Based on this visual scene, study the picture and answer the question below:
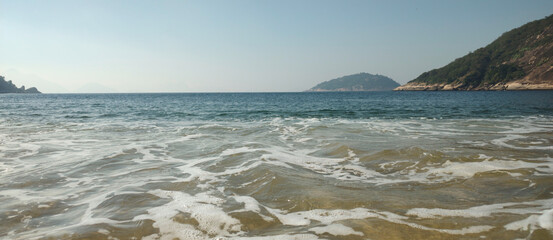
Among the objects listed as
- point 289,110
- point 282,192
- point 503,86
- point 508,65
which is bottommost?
point 282,192

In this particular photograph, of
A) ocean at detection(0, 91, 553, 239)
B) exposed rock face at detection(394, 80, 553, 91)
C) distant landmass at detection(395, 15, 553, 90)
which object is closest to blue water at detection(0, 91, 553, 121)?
ocean at detection(0, 91, 553, 239)

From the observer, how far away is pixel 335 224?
369 cm

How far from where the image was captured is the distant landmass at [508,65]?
3334 inches

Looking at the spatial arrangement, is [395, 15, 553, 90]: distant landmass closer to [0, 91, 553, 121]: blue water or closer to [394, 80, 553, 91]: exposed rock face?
→ [394, 80, 553, 91]: exposed rock face

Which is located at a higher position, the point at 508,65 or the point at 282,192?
the point at 508,65

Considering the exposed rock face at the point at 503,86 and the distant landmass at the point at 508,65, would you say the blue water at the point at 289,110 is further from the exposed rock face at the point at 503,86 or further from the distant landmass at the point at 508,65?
the distant landmass at the point at 508,65

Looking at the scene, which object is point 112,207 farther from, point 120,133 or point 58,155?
point 120,133

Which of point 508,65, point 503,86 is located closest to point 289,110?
point 503,86

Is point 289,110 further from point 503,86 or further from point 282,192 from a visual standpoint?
point 503,86

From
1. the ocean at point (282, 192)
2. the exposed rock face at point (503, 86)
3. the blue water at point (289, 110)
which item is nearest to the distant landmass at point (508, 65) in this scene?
the exposed rock face at point (503, 86)

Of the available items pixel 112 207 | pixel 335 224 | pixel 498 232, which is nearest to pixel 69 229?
pixel 112 207

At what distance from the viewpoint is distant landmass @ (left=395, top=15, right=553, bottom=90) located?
278ft

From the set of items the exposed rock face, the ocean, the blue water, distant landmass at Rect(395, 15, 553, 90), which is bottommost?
the ocean

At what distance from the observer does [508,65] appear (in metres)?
100
